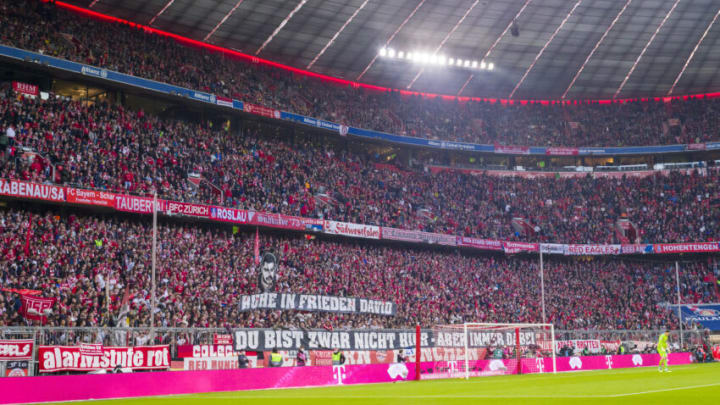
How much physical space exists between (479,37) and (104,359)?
41.8 m

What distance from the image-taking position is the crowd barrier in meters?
19.2

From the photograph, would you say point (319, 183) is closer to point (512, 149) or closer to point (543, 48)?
point (512, 149)

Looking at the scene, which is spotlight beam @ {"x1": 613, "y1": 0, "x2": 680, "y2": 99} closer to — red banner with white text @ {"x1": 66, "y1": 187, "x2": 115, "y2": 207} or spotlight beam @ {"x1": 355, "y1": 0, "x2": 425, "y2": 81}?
spotlight beam @ {"x1": 355, "y1": 0, "x2": 425, "y2": 81}

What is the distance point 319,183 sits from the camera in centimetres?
4972

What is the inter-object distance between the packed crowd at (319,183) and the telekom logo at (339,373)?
620 inches

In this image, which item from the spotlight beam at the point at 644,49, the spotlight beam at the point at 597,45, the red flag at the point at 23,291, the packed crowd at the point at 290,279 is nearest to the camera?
the red flag at the point at 23,291

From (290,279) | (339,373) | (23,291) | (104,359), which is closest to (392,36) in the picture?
(290,279)

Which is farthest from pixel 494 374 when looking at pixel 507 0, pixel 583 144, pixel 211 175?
pixel 583 144

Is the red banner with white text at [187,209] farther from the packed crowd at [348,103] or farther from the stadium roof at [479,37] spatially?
the stadium roof at [479,37]

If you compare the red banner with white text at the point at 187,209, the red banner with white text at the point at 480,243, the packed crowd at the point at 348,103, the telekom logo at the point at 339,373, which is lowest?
the telekom logo at the point at 339,373

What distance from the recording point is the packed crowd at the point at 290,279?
30.4 m

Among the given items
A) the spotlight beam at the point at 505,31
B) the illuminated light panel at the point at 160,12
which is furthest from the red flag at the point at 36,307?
the spotlight beam at the point at 505,31

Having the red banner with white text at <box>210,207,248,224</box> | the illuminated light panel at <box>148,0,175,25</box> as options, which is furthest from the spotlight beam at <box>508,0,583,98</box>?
the red banner with white text at <box>210,207,248,224</box>

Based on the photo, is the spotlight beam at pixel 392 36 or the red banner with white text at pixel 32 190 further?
the spotlight beam at pixel 392 36
